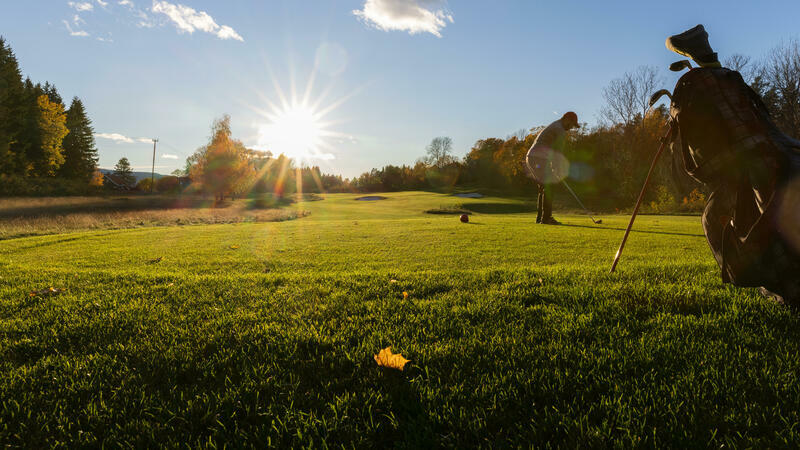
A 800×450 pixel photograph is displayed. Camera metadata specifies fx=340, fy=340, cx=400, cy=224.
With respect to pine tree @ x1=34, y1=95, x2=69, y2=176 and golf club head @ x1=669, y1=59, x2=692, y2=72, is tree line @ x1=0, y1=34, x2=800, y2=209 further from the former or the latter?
golf club head @ x1=669, y1=59, x2=692, y2=72

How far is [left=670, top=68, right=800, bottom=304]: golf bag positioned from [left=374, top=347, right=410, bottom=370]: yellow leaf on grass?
244 cm

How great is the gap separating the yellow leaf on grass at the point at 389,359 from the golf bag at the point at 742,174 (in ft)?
8.02

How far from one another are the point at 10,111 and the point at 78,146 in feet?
44.1

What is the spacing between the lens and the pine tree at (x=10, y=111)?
38969mm

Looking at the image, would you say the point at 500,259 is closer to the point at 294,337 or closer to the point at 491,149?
the point at 294,337

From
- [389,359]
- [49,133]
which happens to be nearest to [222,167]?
[49,133]

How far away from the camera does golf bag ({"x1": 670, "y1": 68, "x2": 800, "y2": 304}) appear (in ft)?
7.07

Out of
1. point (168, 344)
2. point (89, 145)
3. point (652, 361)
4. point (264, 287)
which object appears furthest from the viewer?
point (89, 145)

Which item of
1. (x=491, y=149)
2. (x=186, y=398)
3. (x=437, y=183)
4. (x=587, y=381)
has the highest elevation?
(x=491, y=149)

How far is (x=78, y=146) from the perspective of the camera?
55500mm

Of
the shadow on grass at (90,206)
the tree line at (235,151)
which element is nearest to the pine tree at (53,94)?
the tree line at (235,151)

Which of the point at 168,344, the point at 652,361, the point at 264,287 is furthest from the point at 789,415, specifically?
the point at 264,287

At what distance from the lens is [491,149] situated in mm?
80625

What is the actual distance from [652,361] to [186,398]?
2845 millimetres
